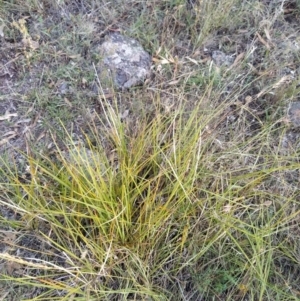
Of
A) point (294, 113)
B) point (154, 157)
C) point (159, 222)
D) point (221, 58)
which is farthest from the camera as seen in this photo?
point (221, 58)

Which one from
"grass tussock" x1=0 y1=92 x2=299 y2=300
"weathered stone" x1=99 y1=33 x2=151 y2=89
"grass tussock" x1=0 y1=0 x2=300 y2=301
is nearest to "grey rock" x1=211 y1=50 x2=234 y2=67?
"grass tussock" x1=0 y1=0 x2=300 y2=301

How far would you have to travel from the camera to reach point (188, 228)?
1.73 meters

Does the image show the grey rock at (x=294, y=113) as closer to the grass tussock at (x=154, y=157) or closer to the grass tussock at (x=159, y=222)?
the grass tussock at (x=154, y=157)

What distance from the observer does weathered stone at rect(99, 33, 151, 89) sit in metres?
→ 2.20

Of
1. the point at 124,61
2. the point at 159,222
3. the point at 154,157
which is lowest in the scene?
the point at 159,222

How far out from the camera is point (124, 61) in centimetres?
222

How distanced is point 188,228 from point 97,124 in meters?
0.74

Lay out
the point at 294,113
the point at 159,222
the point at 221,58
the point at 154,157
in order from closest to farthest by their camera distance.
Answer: the point at 159,222 < the point at 154,157 < the point at 294,113 < the point at 221,58

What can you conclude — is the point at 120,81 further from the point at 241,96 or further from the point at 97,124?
the point at 241,96

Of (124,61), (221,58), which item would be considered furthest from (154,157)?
(221,58)

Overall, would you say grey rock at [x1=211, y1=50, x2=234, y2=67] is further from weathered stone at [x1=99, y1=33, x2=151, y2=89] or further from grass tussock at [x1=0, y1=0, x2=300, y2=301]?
weathered stone at [x1=99, y1=33, x2=151, y2=89]

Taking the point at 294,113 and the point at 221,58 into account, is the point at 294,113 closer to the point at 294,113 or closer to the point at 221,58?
the point at 294,113

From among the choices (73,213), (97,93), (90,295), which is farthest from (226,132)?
(90,295)

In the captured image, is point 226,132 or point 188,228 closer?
point 188,228
